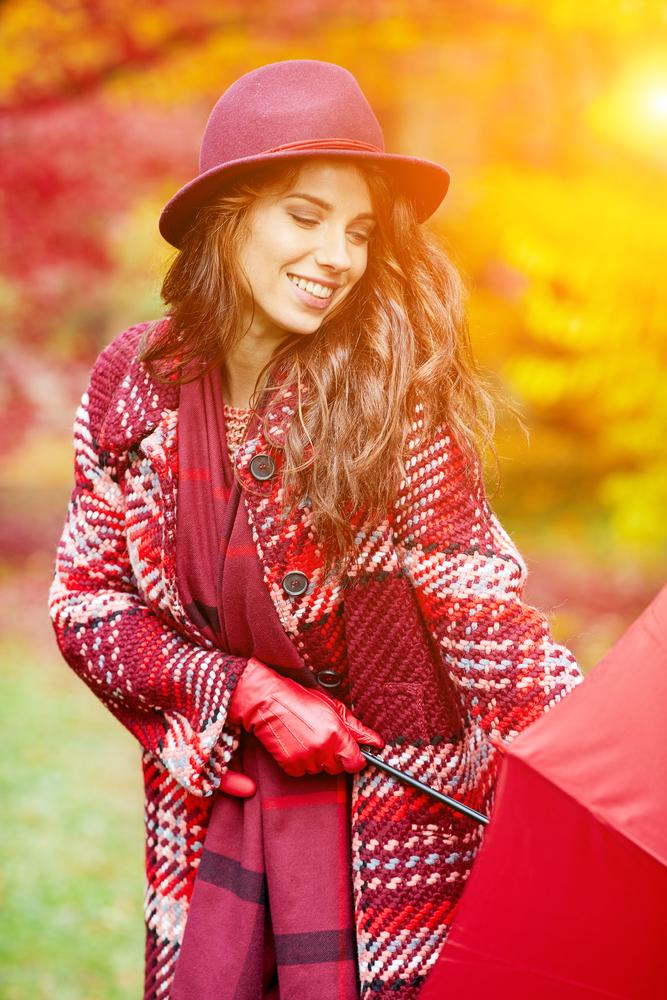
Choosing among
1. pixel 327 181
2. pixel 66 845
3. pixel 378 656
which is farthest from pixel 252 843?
pixel 66 845

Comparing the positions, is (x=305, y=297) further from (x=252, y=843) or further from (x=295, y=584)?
(x=252, y=843)

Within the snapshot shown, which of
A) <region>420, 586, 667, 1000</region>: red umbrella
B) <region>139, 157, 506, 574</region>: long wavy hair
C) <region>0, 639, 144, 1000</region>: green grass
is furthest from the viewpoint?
<region>0, 639, 144, 1000</region>: green grass

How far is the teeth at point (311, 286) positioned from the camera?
2.16 m

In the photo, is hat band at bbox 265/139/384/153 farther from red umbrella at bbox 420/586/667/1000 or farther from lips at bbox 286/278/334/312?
red umbrella at bbox 420/586/667/1000

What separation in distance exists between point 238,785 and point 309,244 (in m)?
1.02

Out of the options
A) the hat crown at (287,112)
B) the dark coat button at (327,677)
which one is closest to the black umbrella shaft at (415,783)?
the dark coat button at (327,677)

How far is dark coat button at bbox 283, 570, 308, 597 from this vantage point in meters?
2.10

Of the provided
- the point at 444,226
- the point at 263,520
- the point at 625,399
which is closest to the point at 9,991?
the point at 263,520

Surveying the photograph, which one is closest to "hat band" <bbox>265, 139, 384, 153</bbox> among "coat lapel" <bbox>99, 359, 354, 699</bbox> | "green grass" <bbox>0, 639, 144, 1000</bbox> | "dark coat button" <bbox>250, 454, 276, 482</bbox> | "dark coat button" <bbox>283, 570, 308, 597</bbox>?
"coat lapel" <bbox>99, 359, 354, 699</bbox>

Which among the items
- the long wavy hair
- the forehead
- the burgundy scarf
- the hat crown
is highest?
the hat crown

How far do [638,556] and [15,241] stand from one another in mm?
4917

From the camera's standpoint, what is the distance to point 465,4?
6.13m

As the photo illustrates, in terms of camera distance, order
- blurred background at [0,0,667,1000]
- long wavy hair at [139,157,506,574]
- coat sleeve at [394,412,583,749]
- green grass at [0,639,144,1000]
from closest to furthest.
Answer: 1. coat sleeve at [394,412,583,749]
2. long wavy hair at [139,157,506,574]
3. green grass at [0,639,144,1000]
4. blurred background at [0,0,667,1000]

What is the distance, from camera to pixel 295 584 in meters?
2.11
